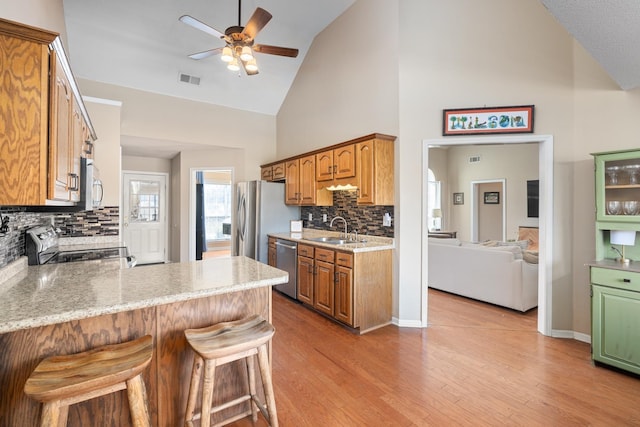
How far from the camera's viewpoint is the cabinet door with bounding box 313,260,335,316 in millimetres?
3447

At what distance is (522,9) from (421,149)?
1.65 m

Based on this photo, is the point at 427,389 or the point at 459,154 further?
the point at 459,154

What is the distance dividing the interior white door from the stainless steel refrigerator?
2.63m

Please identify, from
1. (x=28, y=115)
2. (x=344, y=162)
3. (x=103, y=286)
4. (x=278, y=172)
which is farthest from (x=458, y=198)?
(x=28, y=115)

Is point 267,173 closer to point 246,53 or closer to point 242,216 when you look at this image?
point 242,216

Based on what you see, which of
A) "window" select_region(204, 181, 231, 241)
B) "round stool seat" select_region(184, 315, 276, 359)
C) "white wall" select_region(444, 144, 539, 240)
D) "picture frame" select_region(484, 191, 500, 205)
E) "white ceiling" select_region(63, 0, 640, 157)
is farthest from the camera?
"window" select_region(204, 181, 231, 241)

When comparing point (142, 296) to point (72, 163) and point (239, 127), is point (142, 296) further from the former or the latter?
point (239, 127)

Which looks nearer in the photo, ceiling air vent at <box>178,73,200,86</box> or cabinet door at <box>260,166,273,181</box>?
ceiling air vent at <box>178,73,200,86</box>

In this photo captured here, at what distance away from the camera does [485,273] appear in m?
3.97

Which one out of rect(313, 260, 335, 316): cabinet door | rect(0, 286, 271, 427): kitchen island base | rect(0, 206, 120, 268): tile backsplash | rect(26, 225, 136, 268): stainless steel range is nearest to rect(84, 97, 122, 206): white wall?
rect(0, 206, 120, 268): tile backsplash

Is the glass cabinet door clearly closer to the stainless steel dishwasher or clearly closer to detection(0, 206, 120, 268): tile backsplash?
the stainless steel dishwasher

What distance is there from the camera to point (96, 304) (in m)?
1.34

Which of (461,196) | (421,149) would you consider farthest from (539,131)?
(461,196)

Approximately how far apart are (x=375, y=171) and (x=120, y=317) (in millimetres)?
2621
